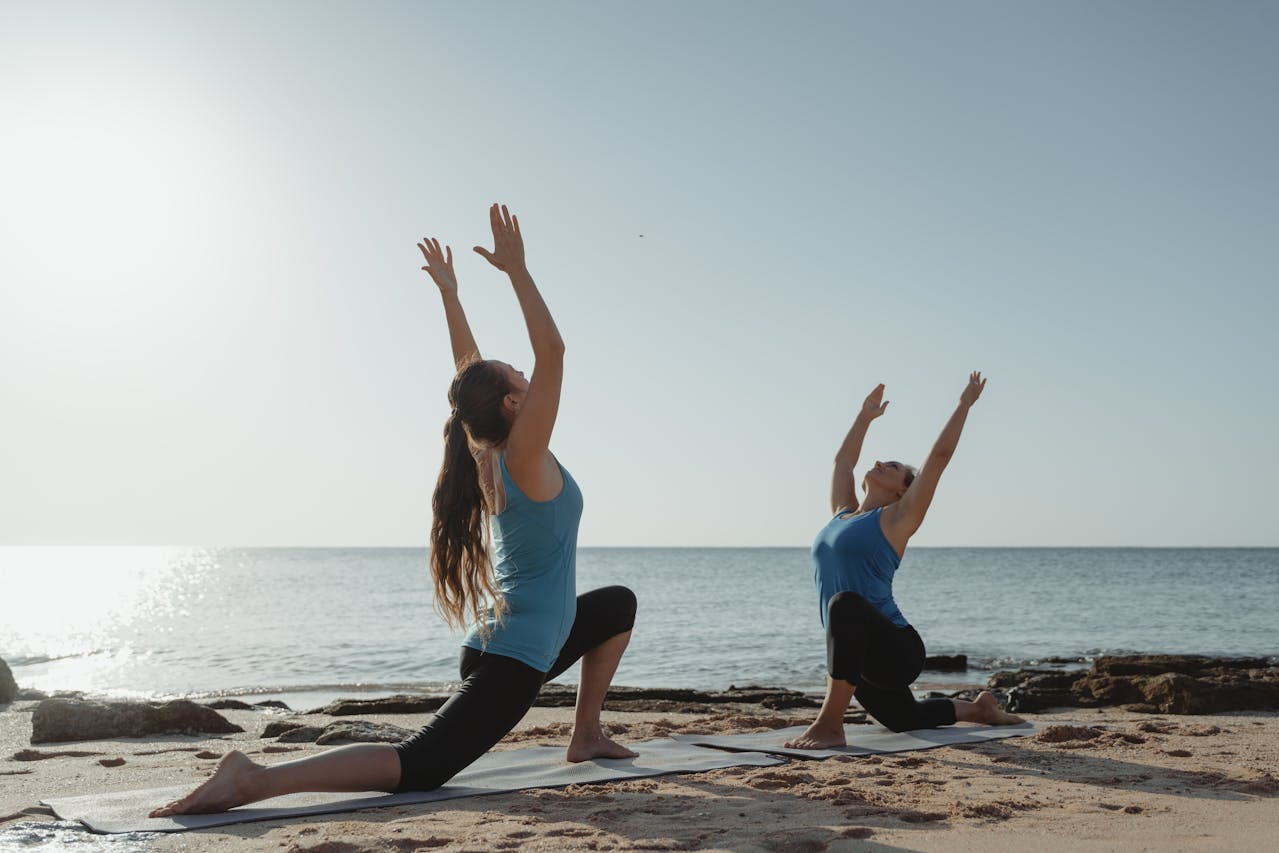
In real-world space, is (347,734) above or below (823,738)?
below

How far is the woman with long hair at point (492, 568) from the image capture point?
149 inches

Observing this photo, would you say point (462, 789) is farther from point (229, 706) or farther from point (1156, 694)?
point (229, 706)

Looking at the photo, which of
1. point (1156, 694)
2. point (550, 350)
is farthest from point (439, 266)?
point (1156, 694)

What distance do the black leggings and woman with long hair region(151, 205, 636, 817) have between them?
153 cm

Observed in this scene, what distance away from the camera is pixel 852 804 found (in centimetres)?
383

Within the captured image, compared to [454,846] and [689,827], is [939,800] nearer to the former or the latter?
Result: [689,827]

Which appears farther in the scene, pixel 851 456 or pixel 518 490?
pixel 851 456

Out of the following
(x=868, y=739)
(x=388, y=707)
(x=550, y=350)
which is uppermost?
(x=550, y=350)

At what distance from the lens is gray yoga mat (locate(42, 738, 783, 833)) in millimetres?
3676

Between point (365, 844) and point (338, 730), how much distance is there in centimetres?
304

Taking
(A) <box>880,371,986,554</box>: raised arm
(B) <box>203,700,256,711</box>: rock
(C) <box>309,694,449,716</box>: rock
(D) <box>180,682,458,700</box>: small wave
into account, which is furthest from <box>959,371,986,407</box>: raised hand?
(D) <box>180,682,458,700</box>: small wave

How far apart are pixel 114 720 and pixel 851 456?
5.03 metres

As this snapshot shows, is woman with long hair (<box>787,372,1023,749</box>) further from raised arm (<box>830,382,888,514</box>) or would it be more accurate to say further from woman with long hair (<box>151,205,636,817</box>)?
woman with long hair (<box>151,205,636,817</box>)

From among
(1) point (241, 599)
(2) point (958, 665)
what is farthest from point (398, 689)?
(1) point (241, 599)
